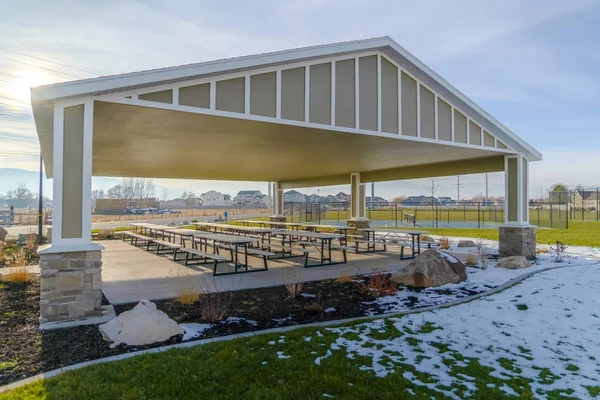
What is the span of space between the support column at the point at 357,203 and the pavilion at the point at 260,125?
4061mm

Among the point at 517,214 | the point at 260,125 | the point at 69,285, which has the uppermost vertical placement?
the point at 260,125

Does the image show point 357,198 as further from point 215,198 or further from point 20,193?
point 215,198

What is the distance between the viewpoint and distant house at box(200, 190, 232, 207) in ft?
335

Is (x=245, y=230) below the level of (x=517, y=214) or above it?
below

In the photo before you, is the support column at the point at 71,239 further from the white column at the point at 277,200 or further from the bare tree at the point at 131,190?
the bare tree at the point at 131,190

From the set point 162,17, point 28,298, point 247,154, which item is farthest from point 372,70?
point 28,298

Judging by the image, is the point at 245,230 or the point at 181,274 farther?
the point at 245,230

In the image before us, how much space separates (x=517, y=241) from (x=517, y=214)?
73 cm

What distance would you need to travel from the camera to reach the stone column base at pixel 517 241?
9734 millimetres

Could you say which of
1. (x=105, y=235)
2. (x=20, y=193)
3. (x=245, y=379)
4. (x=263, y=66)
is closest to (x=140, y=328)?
(x=245, y=379)

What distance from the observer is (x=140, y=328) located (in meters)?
4.11

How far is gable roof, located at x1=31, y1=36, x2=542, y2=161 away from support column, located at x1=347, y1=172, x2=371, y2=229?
6.96 meters

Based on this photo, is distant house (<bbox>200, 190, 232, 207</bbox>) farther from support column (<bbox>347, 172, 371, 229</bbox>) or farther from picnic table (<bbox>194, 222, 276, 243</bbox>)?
support column (<bbox>347, 172, 371, 229</bbox>)

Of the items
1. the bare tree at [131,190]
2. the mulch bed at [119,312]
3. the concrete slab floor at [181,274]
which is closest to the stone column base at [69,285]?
the mulch bed at [119,312]
